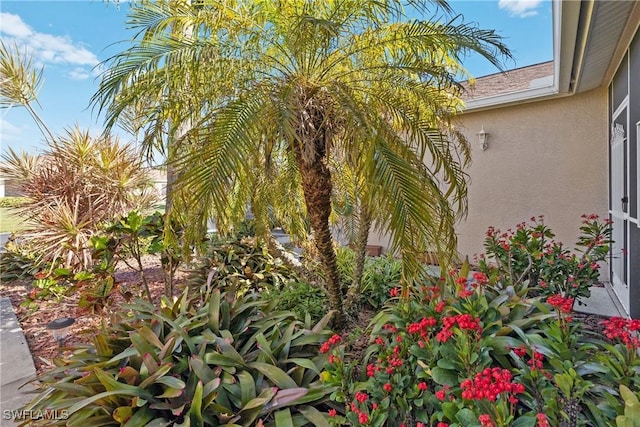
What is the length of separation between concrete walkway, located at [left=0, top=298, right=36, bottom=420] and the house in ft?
14.5

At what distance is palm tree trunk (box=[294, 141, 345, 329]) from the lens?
3984 mm

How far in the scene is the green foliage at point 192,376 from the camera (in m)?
2.34

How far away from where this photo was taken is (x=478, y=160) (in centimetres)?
805

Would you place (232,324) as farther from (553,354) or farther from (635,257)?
(635,257)

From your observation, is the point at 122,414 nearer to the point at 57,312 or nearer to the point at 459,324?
the point at 459,324

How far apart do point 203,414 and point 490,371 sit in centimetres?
196

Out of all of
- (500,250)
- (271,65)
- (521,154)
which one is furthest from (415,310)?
(521,154)

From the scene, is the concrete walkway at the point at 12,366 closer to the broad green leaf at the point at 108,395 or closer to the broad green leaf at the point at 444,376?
the broad green leaf at the point at 108,395

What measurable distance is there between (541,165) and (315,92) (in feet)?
19.9

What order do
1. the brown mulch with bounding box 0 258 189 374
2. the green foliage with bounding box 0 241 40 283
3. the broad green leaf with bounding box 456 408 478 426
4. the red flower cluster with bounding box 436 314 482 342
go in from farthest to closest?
the green foliage with bounding box 0 241 40 283
the brown mulch with bounding box 0 258 189 374
the red flower cluster with bounding box 436 314 482 342
the broad green leaf with bounding box 456 408 478 426

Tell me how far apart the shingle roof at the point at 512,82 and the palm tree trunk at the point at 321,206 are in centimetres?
504

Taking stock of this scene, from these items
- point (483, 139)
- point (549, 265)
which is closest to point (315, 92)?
point (549, 265)

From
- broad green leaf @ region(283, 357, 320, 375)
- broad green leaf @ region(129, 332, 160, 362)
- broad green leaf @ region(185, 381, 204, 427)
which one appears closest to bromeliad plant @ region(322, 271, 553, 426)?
broad green leaf @ region(283, 357, 320, 375)

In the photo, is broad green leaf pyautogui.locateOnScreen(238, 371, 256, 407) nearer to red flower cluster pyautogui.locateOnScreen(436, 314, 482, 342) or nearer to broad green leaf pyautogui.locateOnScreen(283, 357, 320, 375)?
broad green leaf pyautogui.locateOnScreen(283, 357, 320, 375)
